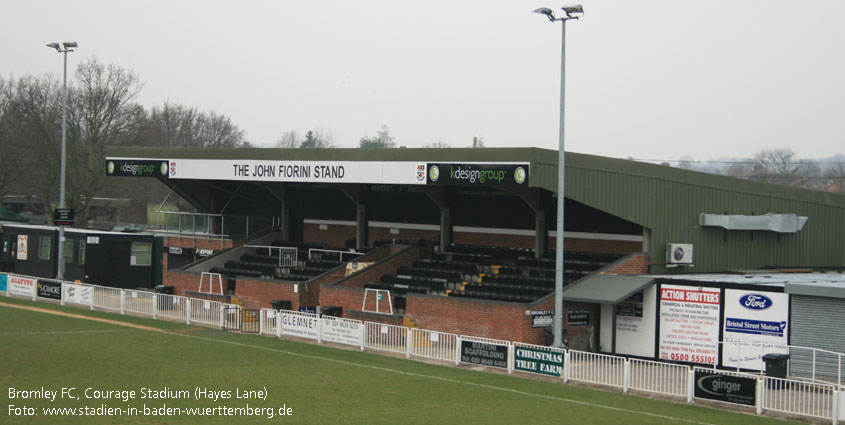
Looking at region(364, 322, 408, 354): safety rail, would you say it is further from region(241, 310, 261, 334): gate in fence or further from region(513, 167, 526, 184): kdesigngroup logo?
region(513, 167, 526, 184): kdesigngroup logo

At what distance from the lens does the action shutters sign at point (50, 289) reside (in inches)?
1437

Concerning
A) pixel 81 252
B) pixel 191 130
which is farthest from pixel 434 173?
pixel 191 130

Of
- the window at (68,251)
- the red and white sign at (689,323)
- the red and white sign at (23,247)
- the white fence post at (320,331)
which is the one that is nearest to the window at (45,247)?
the red and white sign at (23,247)

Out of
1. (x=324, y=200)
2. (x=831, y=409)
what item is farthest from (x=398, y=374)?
(x=324, y=200)

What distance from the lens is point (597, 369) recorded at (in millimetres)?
22062

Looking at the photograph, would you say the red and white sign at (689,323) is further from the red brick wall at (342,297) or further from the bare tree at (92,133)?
the bare tree at (92,133)

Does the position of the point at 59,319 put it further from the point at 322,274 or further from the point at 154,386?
the point at 154,386

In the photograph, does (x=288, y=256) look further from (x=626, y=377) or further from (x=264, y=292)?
(x=626, y=377)

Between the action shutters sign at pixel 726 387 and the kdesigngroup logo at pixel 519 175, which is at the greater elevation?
the kdesigngroup logo at pixel 519 175

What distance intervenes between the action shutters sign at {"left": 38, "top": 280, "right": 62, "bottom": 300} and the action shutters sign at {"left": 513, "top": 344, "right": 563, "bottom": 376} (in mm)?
22473

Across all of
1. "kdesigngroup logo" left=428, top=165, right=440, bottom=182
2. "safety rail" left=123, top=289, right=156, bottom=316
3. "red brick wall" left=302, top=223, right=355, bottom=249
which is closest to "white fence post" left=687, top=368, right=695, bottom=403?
"kdesigngroup logo" left=428, top=165, right=440, bottom=182

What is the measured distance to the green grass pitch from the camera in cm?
1694

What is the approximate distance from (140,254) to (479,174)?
71.5 feet

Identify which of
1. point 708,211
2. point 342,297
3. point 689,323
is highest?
point 708,211
